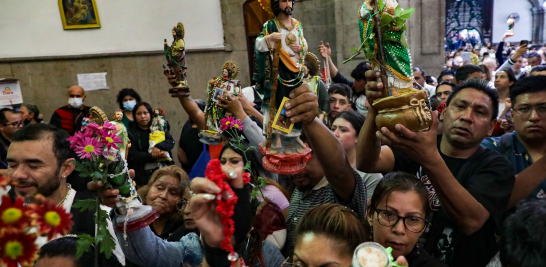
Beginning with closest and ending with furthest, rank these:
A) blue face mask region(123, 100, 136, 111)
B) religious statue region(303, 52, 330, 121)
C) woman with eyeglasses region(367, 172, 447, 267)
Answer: woman with eyeglasses region(367, 172, 447, 267) < religious statue region(303, 52, 330, 121) < blue face mask region(123, 100, 136, 111)

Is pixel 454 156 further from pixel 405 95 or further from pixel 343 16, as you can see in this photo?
pixel 343 16

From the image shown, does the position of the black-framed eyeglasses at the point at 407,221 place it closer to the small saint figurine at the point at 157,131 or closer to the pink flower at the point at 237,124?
the pink flower at the point at 237,124

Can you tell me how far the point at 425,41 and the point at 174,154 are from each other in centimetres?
565

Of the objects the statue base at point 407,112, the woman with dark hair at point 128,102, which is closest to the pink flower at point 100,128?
the statue base at point 407,112

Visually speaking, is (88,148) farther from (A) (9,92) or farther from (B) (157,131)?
(A) (9,92)

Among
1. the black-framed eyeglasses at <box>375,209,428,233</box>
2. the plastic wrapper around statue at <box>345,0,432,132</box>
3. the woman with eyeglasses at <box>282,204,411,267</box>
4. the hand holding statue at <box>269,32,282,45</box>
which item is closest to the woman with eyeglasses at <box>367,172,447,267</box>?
the black-framed eyeglasses at <box>375,209,428,233</box>

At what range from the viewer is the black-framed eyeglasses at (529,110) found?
7.69 feet

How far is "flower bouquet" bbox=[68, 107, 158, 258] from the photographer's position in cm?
148

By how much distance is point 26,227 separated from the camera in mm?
922

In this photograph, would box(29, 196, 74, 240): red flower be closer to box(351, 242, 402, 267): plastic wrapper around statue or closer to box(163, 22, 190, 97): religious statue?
box(351, 242, 402, 267): plastic wrapper around statue

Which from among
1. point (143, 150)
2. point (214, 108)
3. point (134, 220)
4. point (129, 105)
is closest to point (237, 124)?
point (214, 108)

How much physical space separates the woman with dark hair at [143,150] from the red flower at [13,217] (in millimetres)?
4077

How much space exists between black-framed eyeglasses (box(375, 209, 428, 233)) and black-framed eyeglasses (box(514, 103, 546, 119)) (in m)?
1.14

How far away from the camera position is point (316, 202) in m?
2.20
